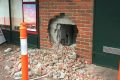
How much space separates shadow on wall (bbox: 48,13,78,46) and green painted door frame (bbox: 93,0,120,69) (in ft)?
3.47

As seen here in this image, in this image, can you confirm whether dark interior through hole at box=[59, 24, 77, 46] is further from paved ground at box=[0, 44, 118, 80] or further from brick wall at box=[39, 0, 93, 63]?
paved ground at box=[0, 44, 118, 80]

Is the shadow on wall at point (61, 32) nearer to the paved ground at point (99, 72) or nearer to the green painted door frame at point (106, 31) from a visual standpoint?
the green painted door frame at point (106, 31)

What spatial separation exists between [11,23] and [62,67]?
3.25m

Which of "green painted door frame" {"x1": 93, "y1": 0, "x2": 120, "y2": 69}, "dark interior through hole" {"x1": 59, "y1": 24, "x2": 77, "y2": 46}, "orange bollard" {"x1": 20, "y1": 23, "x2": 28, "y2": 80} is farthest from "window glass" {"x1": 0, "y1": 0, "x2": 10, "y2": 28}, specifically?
"orange bollard" {"x1": 20, "y1": 23, "x2": 28, "y2": 80}

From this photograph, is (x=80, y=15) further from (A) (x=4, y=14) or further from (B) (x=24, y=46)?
(A) (x=4, y=14)

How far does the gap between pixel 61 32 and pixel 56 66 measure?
1342 mm

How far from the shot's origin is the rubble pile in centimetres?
609

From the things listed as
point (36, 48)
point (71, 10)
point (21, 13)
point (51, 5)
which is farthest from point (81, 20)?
point (21, 13)

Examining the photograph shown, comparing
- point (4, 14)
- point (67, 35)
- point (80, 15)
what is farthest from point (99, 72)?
point (4, 14)

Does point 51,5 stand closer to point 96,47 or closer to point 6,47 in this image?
point 96,47

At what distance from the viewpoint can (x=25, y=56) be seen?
4.97 m

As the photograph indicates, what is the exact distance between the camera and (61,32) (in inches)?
298

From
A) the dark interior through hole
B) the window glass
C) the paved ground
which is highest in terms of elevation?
the window glass

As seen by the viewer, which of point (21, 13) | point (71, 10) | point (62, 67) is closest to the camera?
point (62, 67)
